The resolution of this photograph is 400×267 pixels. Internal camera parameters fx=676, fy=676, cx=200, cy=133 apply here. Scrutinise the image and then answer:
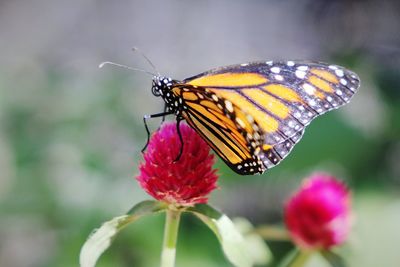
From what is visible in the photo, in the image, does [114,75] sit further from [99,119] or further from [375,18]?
[375,18]

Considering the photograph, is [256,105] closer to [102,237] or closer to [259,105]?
[259,105]

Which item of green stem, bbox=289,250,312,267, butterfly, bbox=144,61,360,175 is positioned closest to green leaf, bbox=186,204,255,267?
butterfly, bbox=144,61,360,175

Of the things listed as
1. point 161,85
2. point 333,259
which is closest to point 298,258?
point 333,259

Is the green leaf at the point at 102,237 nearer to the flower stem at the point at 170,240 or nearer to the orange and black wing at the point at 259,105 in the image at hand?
the flower stem at the point at 170,240

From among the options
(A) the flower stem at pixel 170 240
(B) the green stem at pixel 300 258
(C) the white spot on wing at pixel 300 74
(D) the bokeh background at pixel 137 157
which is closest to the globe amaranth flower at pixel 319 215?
(B) the green stem at pixel 300 258

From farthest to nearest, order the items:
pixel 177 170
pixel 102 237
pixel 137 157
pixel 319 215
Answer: pixel 137 157 < pixel 319 215 < pixel 177 170 < pixel 102 237

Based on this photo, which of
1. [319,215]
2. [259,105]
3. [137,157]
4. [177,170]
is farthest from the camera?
[137,157]

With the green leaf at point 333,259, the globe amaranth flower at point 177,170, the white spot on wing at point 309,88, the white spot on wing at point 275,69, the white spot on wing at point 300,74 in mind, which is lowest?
the green leaf at point 333,259
